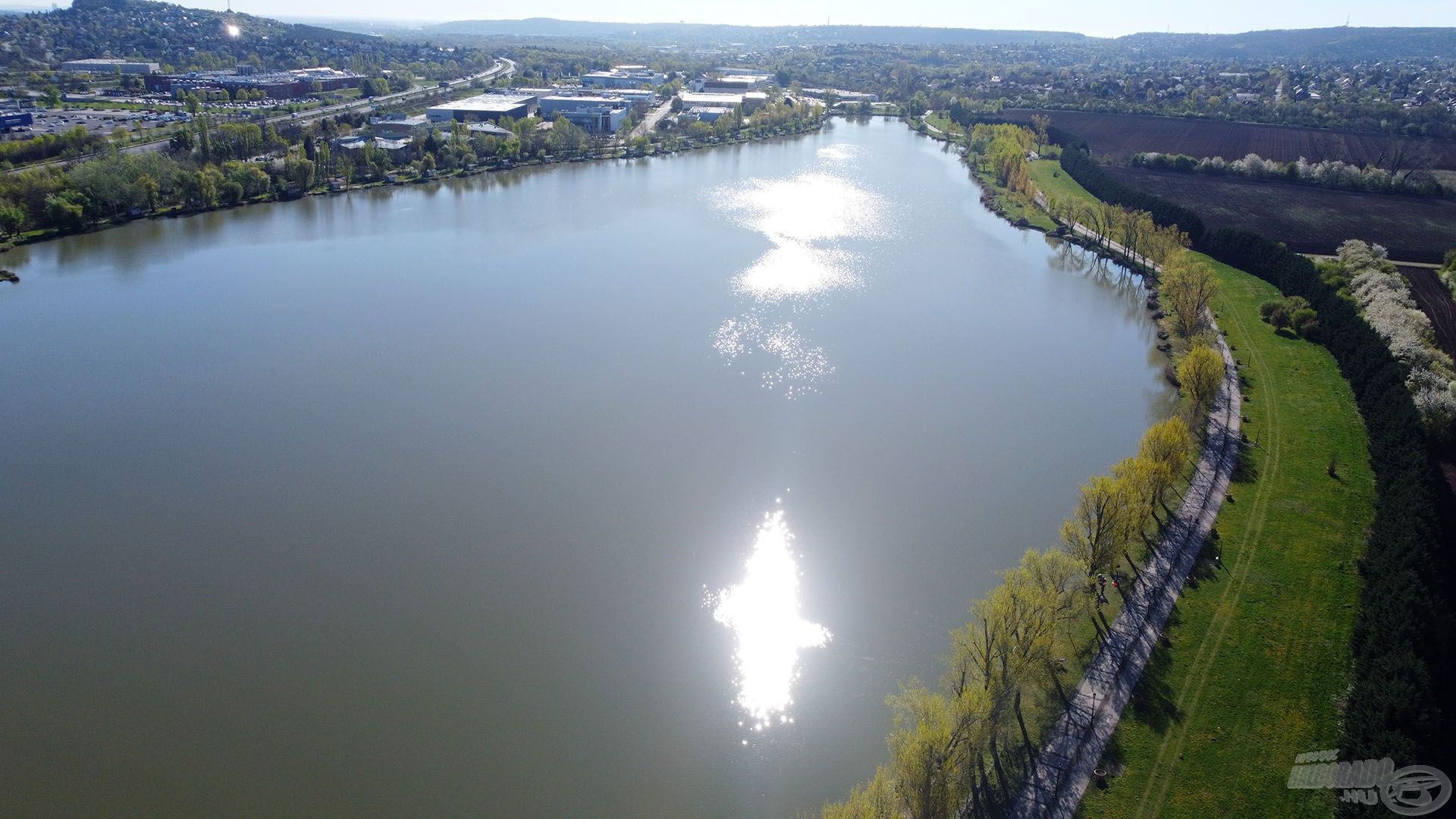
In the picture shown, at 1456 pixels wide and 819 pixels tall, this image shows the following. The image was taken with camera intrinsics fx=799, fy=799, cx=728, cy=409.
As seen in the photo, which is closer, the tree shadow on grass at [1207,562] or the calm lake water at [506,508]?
the calm lake water at [506,508]

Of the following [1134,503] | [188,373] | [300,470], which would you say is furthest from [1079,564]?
[188,373]

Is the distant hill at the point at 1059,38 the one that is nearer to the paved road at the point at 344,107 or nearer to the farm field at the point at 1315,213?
the paved road at the point at 344,107

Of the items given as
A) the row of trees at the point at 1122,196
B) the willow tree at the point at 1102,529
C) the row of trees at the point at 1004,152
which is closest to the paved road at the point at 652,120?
the row of trees at the point at 1004,152

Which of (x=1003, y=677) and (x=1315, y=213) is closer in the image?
(x=1003, y=677)

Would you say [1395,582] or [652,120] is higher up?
[652,120]

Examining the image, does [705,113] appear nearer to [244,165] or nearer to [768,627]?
[244,165]

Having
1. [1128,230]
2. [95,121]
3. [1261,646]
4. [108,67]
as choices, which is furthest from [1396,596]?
[108,67]

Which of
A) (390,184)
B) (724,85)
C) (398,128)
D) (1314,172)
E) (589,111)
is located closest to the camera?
(1314,172)
